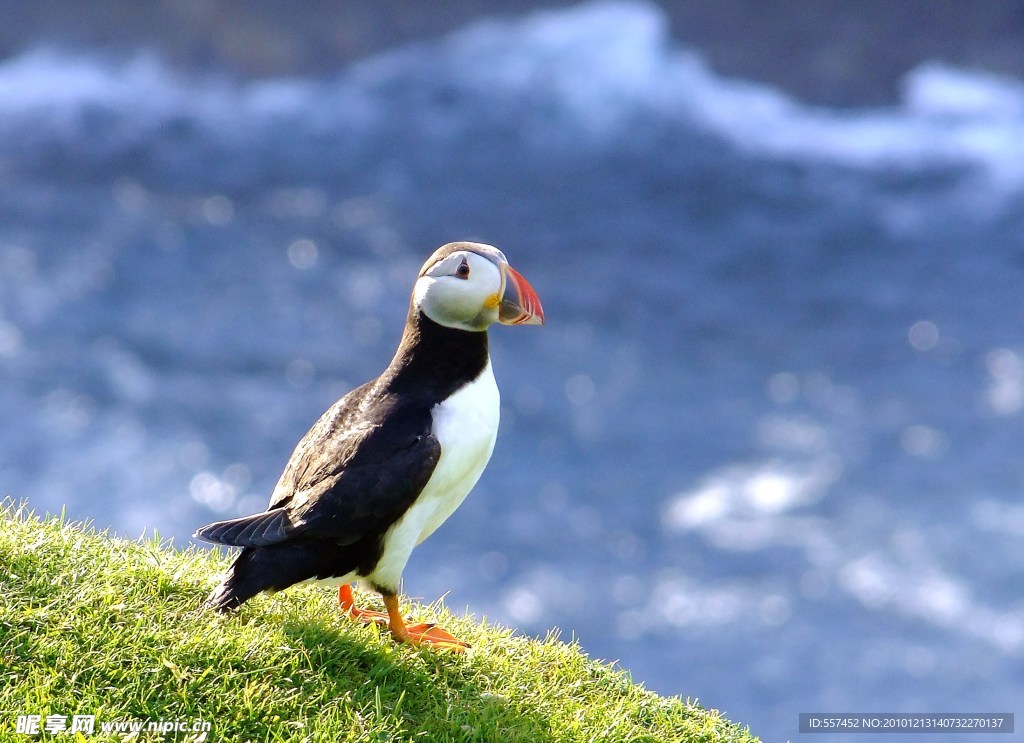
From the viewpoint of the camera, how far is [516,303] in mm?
5973

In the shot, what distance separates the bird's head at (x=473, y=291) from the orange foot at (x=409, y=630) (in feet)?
4.14

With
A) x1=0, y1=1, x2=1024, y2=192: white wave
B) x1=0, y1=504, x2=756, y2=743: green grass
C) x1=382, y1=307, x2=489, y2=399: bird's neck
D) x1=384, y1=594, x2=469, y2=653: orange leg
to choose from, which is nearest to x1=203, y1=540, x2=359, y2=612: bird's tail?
x1=0, y1=504, x2=756, y2=743: green grass

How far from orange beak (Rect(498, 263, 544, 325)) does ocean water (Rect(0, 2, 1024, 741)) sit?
12202mm

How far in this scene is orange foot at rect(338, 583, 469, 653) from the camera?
593 centimetres

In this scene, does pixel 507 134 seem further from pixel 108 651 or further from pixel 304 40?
pixel 108 651

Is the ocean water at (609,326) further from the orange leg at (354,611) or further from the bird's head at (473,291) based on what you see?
the bird's head at (473,291)

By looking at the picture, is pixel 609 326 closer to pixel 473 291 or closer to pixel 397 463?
pixel 473 291

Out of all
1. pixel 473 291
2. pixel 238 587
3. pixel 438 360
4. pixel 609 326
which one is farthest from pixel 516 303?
pixel 609 326

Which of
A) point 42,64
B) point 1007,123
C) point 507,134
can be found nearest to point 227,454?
point 507,134

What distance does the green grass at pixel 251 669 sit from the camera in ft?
17.1

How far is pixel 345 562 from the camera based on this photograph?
5.77 meters

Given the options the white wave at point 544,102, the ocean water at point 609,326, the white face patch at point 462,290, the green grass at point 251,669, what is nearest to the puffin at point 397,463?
the white face patch at point 462,290

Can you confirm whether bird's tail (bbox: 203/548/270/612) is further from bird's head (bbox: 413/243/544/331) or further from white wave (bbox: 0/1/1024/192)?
white wave (bbox: 0/1/1024/192)

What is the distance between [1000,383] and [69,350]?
14.9m
